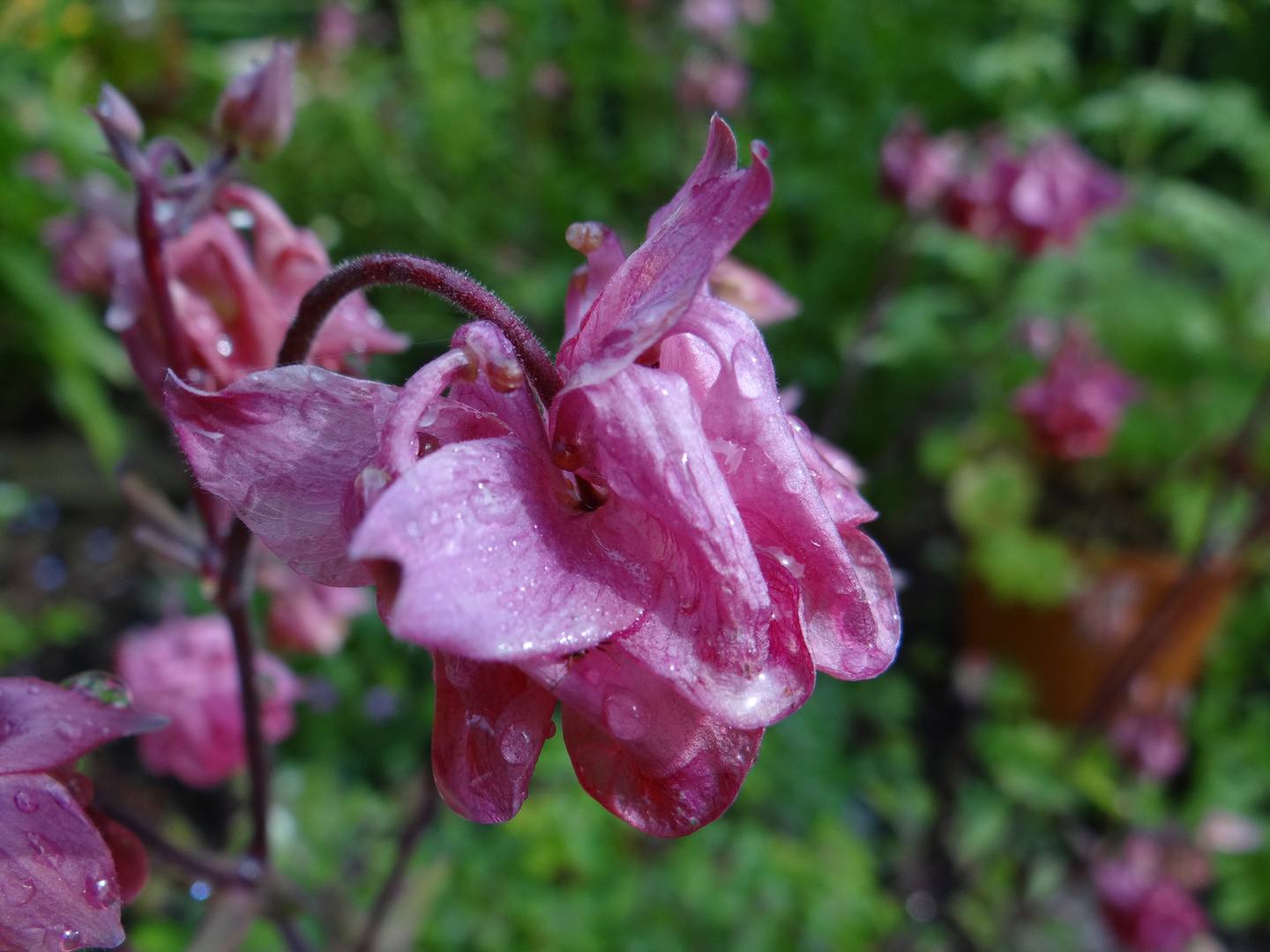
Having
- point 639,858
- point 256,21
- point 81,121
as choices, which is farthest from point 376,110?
point 639,858

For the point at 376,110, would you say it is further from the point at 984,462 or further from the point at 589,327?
the point at 589,327

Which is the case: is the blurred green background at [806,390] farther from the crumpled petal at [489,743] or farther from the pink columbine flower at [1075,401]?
the crumpled petal at [489,743]

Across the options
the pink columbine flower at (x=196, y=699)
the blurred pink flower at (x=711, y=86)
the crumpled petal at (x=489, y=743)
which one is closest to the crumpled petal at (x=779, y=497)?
the crumpled petal at (x=489, y=743)

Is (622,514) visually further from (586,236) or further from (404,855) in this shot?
(404,855)

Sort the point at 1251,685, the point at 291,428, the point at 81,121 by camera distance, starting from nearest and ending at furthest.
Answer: the point at 291,428 < the point at 1251,685 < the point at 81,121

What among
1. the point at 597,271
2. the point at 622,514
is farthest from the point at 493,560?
the point at 597,271

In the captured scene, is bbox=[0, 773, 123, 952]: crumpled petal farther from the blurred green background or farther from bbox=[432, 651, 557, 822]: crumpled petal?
the blurred green background
